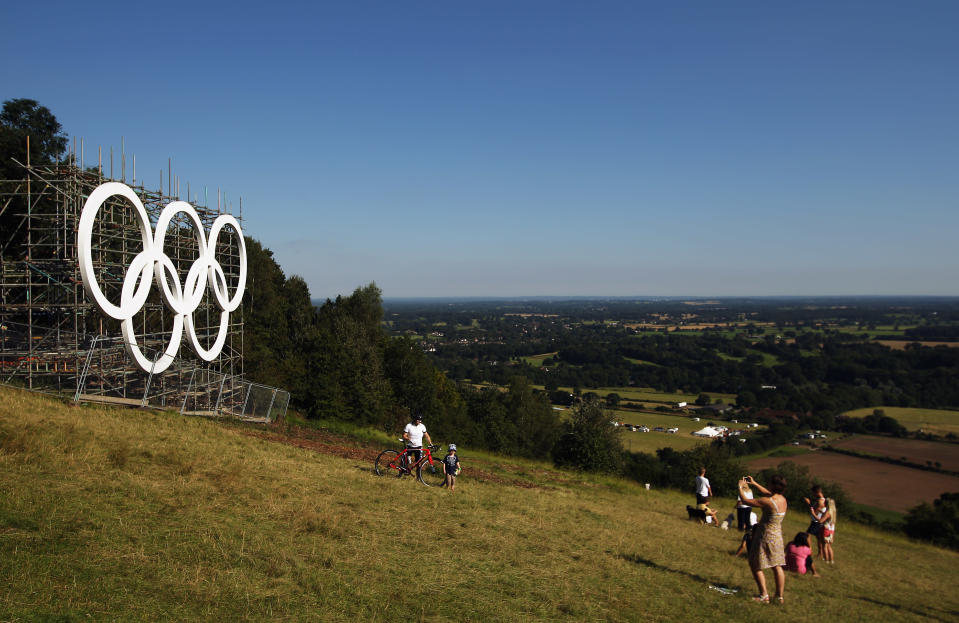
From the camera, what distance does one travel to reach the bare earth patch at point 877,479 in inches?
1629

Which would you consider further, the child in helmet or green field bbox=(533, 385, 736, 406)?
green field bbox=(533, 385, 736, 406)

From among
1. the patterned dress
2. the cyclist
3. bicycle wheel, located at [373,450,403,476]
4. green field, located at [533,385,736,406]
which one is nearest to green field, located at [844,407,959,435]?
green field, located at [533,385,736,406]

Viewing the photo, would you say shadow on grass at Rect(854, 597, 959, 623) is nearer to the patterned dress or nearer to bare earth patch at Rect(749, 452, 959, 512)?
the patterned dress

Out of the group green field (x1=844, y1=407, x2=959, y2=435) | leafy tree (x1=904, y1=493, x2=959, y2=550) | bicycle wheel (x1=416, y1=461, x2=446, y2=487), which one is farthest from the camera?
green field (x1=844, y1=407, x2=959, y2=435)

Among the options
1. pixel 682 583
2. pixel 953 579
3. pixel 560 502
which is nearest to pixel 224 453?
pixel 560 502

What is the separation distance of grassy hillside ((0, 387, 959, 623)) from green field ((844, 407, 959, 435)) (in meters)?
68.7

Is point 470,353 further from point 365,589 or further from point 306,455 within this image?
point 365,589

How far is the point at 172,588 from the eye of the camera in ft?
19.5

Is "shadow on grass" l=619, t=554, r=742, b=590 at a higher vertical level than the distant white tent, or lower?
higher

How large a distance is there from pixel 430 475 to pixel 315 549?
8.00m

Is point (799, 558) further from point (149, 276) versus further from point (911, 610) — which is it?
point (149, 276)

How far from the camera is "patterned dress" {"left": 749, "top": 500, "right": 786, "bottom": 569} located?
8117 millimetres

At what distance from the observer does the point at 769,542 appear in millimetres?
8141

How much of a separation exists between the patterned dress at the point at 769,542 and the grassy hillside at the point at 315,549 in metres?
0.65
